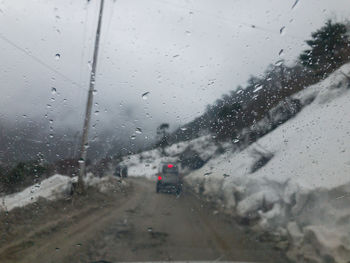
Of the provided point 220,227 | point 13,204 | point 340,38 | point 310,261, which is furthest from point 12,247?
point 340,38

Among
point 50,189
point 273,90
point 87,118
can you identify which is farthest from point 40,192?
point 273,90

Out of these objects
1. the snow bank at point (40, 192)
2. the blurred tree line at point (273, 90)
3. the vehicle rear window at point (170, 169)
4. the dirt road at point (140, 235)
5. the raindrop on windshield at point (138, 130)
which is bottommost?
the dirt road at point (140, 235)

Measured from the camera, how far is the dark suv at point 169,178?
6.10 meters

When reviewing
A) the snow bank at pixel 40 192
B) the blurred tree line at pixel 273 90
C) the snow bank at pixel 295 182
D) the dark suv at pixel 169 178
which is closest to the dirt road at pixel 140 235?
the dark suv at pixel 169 178

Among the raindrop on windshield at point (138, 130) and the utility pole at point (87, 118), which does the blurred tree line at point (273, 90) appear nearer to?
the raindrop on windshield at point (138, 130)

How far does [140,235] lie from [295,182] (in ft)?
7.86

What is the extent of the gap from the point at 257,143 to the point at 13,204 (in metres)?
4.14

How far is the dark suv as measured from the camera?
20.0 ft

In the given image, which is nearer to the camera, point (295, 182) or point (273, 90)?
point (295, 182)

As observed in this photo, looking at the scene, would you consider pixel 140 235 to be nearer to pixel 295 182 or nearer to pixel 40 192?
pixel 40 192

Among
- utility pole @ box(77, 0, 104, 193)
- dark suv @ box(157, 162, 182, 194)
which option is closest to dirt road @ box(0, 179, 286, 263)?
dark suv @ box(157, 162, 182, 194)

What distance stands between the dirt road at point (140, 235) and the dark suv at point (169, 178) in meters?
0.18

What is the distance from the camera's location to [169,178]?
6.15 m

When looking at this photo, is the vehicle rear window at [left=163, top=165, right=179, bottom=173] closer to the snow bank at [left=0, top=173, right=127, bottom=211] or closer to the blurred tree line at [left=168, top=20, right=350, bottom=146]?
the blurred tree line at [left=168, top=20, right=350, bottom=146]
